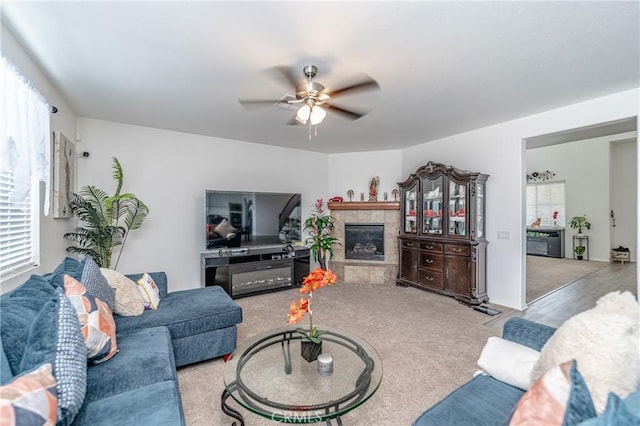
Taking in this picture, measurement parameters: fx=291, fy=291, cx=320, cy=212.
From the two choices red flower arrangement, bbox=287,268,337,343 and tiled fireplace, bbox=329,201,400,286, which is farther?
tiled fireplace, bbox=329,201,400,286

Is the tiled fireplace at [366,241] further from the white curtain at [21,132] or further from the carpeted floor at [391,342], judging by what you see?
the white curtain at [21,132]

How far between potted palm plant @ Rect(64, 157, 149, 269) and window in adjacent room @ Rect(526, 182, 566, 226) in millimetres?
10118

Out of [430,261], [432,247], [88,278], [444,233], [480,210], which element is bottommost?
[430,261]

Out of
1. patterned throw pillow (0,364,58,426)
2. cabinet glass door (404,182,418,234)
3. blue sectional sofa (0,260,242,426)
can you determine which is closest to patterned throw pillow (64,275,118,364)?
blue sectional sofa (0,260,242,426)

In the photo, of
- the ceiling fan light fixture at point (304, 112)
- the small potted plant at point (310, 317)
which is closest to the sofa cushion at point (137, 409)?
the small potted plant at point (310, 317)

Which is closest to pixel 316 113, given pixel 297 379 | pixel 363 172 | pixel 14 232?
pixel 297 379

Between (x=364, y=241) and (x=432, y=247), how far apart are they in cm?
136

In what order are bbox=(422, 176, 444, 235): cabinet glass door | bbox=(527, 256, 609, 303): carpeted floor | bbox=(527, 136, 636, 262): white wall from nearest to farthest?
bbox=(422, 176, 444, 235): cabinet glass door
bbox=(527, 256, 609, 303): carpeted floor
bbox=(527, 136, 636, 262): white wall

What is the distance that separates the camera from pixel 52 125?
2.79 m

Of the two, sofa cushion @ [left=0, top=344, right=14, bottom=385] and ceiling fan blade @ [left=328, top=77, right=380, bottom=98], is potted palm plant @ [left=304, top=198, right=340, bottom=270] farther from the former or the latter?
sofa cushion @ [left=0, top=344, right=14, bottom=385]

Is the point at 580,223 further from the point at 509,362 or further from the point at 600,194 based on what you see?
the point at 509,362

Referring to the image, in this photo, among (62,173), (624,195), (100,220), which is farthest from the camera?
(624,195)

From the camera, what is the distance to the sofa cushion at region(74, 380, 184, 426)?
121 cm

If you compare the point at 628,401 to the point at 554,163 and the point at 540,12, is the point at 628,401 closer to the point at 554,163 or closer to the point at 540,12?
the point at 540,12
